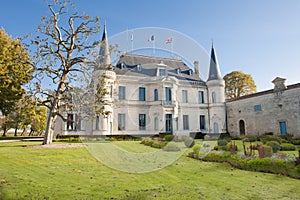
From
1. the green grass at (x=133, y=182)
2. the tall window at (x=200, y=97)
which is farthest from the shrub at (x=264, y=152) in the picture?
the tall window at (x=200, y=97)

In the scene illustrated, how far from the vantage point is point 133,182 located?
5.80 metres

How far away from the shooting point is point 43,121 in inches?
1426

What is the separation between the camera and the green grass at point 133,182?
4.84m

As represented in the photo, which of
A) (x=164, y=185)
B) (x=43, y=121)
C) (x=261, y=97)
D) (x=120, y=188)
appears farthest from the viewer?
(x=43, y=121)

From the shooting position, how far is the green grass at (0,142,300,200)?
484 cm

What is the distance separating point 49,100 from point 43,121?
25388mm

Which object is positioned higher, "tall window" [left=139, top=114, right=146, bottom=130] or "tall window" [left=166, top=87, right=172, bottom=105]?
"tall window" [left=166, top=87, right=172, bottom=105]

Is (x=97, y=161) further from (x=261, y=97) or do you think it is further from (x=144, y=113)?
(x=261, y=97)

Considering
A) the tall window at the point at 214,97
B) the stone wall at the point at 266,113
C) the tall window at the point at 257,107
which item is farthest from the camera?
the tall window at the point at 214,97

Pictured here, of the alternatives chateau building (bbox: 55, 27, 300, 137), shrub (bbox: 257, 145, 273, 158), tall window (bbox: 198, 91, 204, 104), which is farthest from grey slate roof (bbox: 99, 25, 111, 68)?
tall window (bbox: 198, 91, 204, 104)

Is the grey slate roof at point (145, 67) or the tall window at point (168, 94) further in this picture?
the grey slate roof at point (145, 67)

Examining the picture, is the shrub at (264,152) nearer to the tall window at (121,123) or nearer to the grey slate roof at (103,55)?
the grey slate roof at (103,55)

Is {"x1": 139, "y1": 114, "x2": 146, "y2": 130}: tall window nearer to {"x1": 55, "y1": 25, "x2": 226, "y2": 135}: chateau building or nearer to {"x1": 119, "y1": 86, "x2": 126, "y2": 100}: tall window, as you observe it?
{"x1": 55, "y1": 25, "x2": 226, "y2": 135}: chateau building

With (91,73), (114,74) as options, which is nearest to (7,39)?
(114,74)
